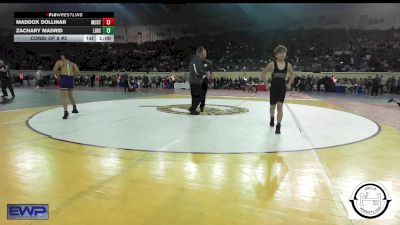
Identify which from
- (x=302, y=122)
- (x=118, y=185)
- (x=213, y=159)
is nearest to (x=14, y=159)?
(x=118, y=185)

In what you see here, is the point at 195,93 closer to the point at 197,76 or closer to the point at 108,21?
the point at 197,76

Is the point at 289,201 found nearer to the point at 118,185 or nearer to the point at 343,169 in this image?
the point at 343,169

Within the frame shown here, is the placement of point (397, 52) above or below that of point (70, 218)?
above

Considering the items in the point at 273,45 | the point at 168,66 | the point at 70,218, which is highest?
the point at 273,45

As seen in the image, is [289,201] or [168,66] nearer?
[289,201]

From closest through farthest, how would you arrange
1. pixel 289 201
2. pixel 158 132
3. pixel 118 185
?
pixel 289 201
pixel 118 185
pixel 158 132

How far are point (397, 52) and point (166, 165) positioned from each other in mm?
23235

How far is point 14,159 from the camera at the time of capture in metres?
3.75

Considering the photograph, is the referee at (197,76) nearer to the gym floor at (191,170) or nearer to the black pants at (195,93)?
the black pants at (195,93)
